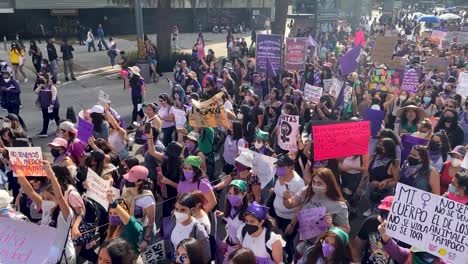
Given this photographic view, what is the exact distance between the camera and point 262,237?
4.08 metres

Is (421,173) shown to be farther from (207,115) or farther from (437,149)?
(207,115)

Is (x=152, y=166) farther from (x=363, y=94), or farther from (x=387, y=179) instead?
(x=363, y=94)

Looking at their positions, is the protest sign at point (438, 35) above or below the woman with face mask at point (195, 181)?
above

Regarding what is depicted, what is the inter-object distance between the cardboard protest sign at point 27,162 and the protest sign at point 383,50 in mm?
10141

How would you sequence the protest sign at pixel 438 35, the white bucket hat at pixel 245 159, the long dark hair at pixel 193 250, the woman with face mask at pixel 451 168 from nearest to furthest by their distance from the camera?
the long dark hair at pixel 193 250, the white bucket hat at pixel 245 159, the woman with face mask at pixel 451 168, the protest sign at pixel 438 35

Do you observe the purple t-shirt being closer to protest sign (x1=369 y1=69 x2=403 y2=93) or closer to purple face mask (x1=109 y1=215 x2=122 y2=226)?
purple face mask (x1=109 y1=215 x2=122 y2=226)

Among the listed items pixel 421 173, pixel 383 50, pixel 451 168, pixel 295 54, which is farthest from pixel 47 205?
pixel 383 50

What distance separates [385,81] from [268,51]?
10.5 feet

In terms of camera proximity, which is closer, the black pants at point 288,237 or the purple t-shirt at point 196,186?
the black pants at point 288,237

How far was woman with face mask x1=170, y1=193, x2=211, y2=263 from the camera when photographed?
13.9ft

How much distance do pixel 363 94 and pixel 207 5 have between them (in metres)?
31.0

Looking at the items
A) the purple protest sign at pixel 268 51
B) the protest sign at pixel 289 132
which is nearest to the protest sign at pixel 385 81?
the purple protest sign at pixel 268 51

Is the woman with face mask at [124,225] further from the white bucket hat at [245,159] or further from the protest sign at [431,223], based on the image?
the protest sign at [431,223]

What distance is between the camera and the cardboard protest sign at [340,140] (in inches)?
A: 218
